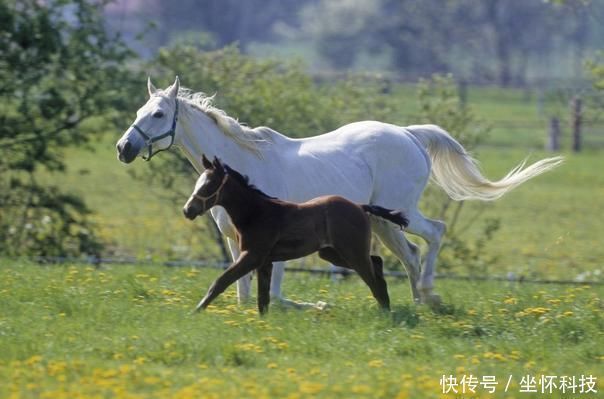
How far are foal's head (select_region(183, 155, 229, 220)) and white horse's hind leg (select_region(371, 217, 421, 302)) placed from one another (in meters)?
2.37

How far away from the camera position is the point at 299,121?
17.1 m

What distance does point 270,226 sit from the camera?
9.07 meters

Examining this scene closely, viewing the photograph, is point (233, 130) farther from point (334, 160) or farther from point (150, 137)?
point (334, 160)

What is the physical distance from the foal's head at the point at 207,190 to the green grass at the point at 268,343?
0.81m

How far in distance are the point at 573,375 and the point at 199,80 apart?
10344 millimetres

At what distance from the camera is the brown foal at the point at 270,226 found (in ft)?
29.3

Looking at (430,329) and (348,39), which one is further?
(348,39)

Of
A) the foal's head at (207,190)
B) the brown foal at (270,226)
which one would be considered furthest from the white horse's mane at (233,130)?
the foal's head at (207,190)

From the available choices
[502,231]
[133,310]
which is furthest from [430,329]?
[502,231]

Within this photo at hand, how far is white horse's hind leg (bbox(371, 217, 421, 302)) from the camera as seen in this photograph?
10977 mm

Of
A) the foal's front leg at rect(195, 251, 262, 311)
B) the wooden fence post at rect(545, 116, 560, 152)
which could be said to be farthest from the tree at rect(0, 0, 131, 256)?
the wooden fence post at rect(545, 116, 560, 152)

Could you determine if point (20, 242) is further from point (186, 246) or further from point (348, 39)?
point (348, 39)

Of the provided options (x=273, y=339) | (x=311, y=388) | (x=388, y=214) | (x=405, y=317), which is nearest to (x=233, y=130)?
(x=388, y=214)

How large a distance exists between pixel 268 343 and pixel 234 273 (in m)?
0.92
